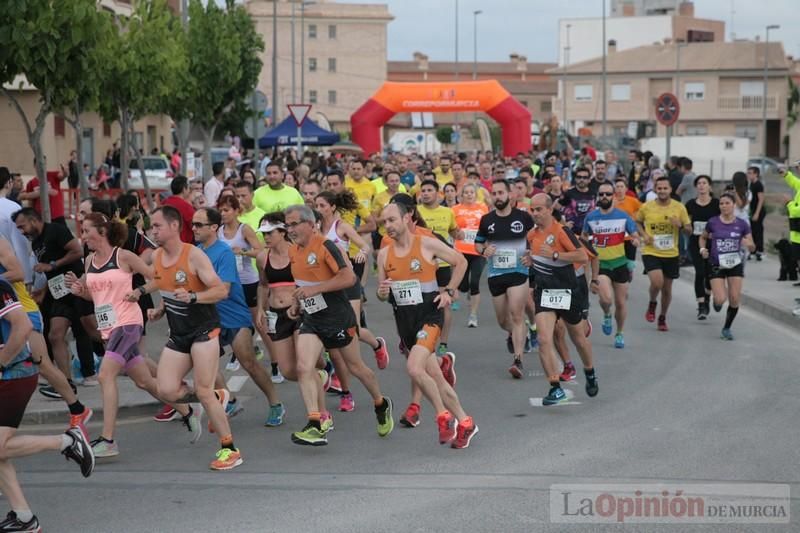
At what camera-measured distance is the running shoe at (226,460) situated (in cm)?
855

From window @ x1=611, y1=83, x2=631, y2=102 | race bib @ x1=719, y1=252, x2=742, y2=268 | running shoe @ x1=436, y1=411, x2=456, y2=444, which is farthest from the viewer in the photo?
window @ x1=611, y1=83, x2=631, y2=102

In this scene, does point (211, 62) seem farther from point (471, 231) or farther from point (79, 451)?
point (79, 451)

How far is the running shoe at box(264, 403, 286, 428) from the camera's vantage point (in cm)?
1016

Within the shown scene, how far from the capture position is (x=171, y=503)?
766 cm

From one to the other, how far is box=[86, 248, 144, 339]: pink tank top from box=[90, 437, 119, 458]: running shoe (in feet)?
2.45

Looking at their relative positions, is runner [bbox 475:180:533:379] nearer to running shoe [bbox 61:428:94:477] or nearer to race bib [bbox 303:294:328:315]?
race bib [bbox 303:294:328:315]

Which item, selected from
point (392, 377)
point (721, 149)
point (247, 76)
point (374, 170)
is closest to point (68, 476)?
point (392, 377)

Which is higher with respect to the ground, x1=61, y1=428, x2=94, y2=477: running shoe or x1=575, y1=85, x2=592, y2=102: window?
x1=575, y1=85, x2=592, y2=102: window

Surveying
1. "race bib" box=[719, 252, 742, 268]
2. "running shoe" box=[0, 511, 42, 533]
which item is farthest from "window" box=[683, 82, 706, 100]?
"running shoe" box=[0, 511, 42, 533]

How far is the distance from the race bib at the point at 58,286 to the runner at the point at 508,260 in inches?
155

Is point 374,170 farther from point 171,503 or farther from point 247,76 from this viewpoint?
point 171,503

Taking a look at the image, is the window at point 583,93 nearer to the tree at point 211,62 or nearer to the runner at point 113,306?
the tree at point 211,62

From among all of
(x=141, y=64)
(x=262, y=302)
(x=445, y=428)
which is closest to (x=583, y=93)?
(x=141, y=64)

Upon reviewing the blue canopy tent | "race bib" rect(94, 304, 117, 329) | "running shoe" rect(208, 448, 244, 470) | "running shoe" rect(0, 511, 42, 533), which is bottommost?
"running shoe" rect(208, 448, 244, 470)
